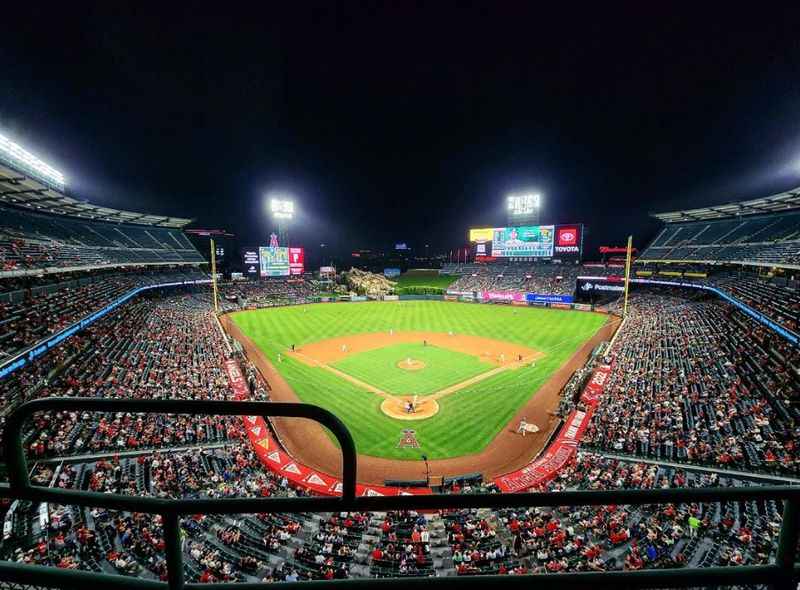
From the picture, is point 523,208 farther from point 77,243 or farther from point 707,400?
point 77,243

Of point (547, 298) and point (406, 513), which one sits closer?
point (406, 513)

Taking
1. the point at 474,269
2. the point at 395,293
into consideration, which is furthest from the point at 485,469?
the point at 474,269

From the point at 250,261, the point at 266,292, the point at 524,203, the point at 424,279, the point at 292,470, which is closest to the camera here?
the point at 292,470

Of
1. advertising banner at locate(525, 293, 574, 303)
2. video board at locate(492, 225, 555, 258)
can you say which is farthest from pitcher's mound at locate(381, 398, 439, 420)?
video board at locate(492, 225, 555, 258)

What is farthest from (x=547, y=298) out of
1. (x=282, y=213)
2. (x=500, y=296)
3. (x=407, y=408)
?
(x=282, y=213)

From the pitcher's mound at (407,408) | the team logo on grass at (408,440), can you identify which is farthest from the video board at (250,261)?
the team logo on grass at (408,440)

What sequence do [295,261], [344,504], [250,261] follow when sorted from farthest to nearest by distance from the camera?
1. [295,261]
2. [250,261]
3. [344,504]
